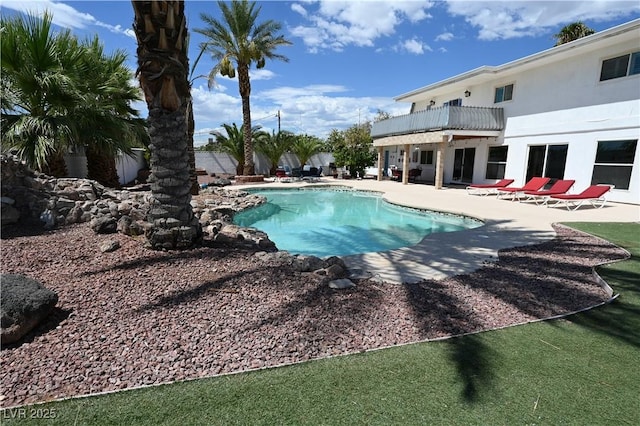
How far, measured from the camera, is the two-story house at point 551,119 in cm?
1202

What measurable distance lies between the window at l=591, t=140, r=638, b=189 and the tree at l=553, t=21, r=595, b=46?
14126 mm

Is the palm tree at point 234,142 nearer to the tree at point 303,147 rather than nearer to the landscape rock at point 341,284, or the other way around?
the tree at point 303,147

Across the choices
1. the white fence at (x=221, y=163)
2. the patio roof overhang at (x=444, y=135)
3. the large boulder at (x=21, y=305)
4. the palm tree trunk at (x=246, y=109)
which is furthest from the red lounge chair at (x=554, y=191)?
the white fence at (x=221, y=163)

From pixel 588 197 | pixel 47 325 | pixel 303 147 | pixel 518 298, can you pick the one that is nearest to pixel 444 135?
pixel 588 197

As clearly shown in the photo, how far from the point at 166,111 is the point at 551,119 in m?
16.2

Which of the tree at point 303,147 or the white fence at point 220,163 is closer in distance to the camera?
the white fence at point 220,163

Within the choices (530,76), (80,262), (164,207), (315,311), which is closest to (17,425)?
(315,311)

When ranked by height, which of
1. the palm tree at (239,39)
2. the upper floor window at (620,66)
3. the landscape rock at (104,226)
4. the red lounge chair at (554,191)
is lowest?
the landscape rock at (104,226)

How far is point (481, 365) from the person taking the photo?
9.18ft

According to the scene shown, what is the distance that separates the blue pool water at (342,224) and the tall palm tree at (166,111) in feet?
11.7

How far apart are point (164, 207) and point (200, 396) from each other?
Answer: 3.29m

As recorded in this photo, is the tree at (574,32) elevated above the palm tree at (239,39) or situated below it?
above

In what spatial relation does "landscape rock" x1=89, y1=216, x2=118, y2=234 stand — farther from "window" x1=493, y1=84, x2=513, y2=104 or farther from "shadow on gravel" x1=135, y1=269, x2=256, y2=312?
"window" x1=493, y1=84, x2=513, y2=104

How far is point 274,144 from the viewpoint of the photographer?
26062 mm
